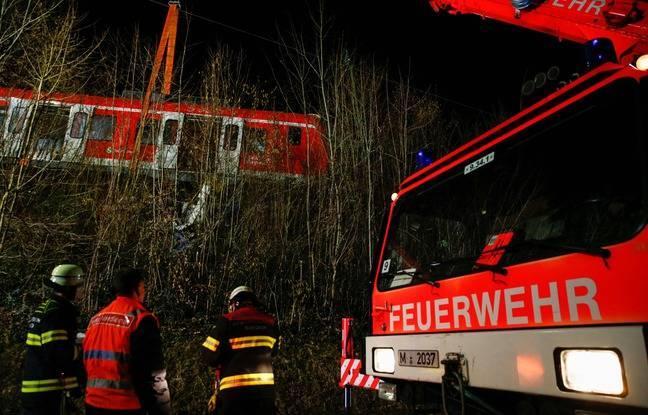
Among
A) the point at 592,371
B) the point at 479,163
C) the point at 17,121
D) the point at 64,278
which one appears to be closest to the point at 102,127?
the point at 17,121

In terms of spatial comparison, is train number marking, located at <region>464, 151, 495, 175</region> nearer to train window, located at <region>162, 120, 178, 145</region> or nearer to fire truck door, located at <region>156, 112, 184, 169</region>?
fire truck door, located at <region>156, 112, 184, 169</region>

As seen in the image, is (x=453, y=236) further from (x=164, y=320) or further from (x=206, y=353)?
(x=164, y=320)

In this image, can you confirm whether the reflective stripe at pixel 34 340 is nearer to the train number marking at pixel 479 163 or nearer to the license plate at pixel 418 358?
the license plate at pixel 418 358

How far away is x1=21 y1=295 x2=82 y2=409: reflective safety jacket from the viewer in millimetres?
2697

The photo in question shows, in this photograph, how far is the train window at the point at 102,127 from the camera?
8234 millimetres

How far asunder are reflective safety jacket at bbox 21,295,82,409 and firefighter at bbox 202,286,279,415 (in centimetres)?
85

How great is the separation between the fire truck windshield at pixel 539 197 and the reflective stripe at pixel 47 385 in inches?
85.0

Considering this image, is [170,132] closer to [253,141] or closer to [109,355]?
[253,141]

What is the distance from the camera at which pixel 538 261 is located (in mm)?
1904

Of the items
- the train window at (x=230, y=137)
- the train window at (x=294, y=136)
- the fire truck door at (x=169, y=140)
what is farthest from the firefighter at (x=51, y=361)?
the train window at (x=294, y=136)

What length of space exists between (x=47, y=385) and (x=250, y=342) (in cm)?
130

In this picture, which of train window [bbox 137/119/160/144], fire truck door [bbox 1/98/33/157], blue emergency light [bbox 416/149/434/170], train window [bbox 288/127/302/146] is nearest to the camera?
blue emergency light [bbox 416/149/434/170]

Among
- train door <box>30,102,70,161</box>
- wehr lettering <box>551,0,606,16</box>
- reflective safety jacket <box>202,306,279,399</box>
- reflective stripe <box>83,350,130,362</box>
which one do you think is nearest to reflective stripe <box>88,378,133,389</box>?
reflective stripe <box>83,350,130,362</box>

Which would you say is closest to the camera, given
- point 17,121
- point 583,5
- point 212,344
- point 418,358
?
point 418,358
